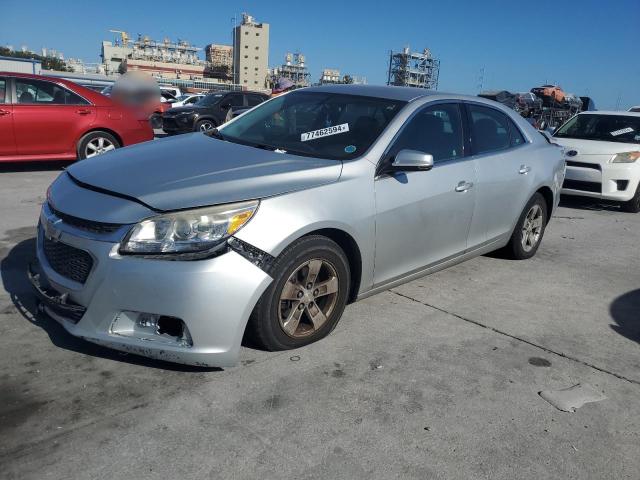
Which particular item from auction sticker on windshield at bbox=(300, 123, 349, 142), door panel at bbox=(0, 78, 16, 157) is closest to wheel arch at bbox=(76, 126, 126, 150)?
door panel at bbox=(0, 78, 16, 157)

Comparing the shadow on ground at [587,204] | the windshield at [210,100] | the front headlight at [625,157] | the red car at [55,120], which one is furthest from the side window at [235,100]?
the front headlight at [625,157]

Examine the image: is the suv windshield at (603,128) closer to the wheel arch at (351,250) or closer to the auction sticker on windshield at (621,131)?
the auction sticker on windshield at (621,131)

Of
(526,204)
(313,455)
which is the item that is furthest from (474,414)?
(526,204)

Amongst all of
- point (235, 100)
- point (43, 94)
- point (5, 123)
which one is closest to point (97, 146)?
point (43, 94)

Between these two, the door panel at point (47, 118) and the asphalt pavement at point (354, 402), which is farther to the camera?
the door panel at point (47, 118)

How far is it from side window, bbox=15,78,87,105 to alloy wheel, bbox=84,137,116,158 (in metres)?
0.60

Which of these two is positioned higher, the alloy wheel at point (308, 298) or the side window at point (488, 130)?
the side window at point (488, 130)

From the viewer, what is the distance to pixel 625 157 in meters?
8.16

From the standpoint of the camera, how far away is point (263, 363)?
3070 mm

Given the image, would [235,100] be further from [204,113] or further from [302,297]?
[302,297]

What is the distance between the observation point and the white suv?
8.10 m

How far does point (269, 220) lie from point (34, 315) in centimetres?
181

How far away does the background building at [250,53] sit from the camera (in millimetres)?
128538

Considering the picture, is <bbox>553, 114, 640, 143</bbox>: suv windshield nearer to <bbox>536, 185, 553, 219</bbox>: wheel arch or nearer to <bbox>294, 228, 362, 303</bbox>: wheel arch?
<bbox>536, 185, 553, 219</bbox>: wheel arch
